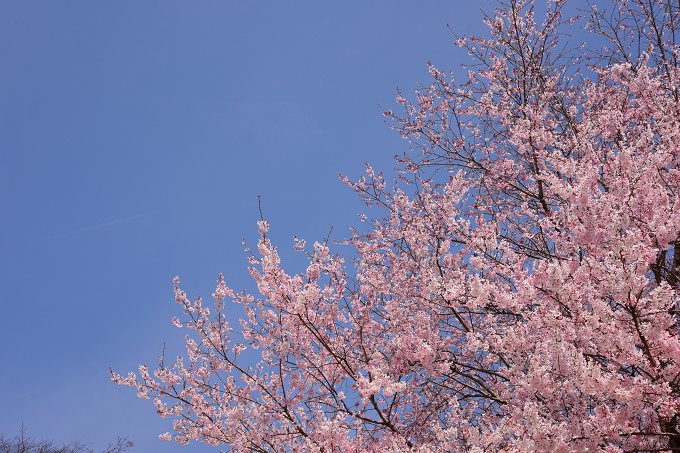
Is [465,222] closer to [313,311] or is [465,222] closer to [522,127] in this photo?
[313,311]

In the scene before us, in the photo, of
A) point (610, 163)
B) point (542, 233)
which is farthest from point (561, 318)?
point (542, 233)

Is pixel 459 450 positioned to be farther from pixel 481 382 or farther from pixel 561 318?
pixel 561 318

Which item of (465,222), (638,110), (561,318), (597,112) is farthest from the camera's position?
(597,112)

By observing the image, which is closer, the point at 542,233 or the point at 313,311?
the point at 313,311

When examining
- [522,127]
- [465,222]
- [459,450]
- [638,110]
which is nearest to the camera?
[459,450]

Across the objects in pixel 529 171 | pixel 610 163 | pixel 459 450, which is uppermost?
pixel 529 171

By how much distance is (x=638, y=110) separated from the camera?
826 centimetres

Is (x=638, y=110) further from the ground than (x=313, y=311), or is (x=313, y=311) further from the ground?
(x=638, y=110)

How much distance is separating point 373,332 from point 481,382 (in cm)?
155

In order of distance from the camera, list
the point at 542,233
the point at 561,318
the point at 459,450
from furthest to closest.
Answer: the point at 542,233 → the point at 459,450 → the point at 561,318

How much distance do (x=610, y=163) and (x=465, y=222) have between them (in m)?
1.65

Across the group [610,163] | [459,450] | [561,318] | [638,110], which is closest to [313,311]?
[459,450]

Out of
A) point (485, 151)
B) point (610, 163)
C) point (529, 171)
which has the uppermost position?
point (485, 151)

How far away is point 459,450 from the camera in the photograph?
557cm
